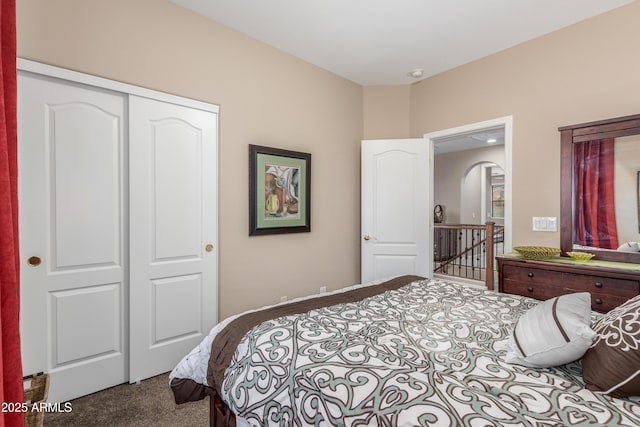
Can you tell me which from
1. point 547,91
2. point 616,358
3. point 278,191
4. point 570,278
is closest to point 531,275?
point 570,278

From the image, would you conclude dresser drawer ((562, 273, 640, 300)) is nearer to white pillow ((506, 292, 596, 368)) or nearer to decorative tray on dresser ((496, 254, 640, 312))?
decorative tray on dresser ((496, 254, 640, 312))

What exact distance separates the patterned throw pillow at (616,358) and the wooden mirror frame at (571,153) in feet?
5.78

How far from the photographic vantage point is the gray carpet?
1.84 m

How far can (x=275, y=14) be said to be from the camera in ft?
8.41

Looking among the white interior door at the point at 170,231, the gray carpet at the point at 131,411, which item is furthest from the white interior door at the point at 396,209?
the gray carpet at the point at 131,411

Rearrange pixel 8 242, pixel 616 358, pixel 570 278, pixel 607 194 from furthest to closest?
pixel 607 194 < pixel 570 278 < pixel 616 358 < pixel 8 242

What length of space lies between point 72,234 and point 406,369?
7.03 ft

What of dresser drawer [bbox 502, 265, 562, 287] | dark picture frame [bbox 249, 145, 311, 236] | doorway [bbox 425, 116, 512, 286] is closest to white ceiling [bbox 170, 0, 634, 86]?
dark picture frame [bbox 249, 145, 311, 236]

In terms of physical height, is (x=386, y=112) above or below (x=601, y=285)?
above

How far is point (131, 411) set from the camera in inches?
76.5

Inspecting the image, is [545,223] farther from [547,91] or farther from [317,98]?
[317,98]

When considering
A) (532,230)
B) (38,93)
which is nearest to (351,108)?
(532,230)

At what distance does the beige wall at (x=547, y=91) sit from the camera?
2.43 metres

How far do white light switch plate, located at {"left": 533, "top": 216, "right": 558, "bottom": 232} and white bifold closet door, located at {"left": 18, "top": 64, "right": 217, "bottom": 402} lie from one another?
2790mm
